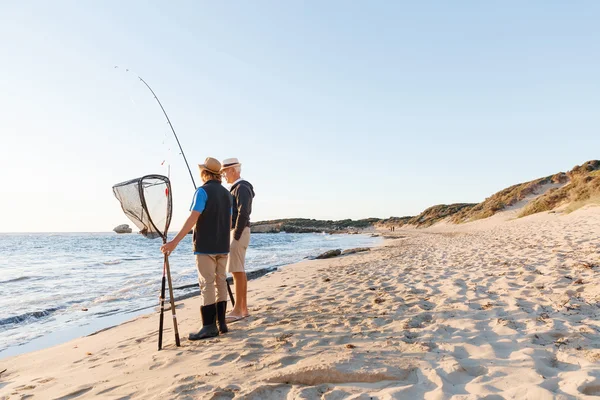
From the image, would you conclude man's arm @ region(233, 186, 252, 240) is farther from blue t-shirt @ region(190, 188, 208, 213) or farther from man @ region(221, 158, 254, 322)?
blue t-shirt @ region(190, 188, 208, 213)

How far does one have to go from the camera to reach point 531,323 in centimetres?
390

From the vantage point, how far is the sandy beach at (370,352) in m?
2.72

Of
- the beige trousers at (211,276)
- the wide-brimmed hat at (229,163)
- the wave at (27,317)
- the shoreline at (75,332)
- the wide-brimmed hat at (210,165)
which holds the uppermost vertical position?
the wide-brimmed hat at (229,163)

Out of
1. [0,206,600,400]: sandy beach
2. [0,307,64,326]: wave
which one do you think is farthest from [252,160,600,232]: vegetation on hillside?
[0,307,64,326]: wave

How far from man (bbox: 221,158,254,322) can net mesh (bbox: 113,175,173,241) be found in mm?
944

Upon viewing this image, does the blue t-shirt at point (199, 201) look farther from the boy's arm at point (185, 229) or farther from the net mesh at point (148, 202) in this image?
the net mesh at point (148, 202)

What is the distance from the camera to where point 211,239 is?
429cm

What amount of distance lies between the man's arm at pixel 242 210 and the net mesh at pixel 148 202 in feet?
3.10

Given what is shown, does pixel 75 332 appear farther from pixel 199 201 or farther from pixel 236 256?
pixel 199 201

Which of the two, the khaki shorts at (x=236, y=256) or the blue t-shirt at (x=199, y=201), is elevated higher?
the blue t-shirt at (x=199, y=201)

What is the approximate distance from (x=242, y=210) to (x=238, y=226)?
234 mm

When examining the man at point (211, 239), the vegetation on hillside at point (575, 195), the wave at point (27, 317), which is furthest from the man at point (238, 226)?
the vegetation on hillside at point (575, 195)

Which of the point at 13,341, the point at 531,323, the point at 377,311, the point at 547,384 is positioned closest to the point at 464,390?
the point at 547,384

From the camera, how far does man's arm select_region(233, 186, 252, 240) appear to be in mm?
5016
